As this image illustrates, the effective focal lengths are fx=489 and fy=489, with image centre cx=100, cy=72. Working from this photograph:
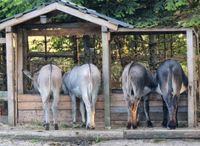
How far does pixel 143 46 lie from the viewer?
1594 centimetres

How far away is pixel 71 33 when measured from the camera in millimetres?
13430

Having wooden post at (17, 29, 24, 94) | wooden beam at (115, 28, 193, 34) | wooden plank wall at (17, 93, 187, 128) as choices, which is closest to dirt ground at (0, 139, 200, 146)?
wooden plank wall at (17, 93, 187, 128)

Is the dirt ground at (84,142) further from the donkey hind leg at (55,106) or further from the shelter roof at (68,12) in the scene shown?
the shelter roof at (68,12)

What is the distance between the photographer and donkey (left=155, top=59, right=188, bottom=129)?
39.5ft

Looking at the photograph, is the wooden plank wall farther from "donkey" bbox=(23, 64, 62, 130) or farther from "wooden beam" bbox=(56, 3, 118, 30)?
"wooden beam" bbox=(56, 3, 118, 30)

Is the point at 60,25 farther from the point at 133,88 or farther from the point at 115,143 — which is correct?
the point at 115,143

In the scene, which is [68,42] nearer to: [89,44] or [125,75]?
[89,44]

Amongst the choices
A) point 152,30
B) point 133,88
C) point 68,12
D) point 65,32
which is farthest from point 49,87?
point 152,30

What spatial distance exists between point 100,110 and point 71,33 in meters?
2.28

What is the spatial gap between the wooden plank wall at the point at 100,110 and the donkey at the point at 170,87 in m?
0.39

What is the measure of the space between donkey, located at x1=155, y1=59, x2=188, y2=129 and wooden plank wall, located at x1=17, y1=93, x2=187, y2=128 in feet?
1.29

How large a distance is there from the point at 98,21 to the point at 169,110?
2.85 m

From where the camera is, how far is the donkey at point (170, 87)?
475 inches

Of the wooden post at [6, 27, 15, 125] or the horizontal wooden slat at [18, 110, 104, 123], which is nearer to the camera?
the wooden post at [6, 27, 15, 125]
